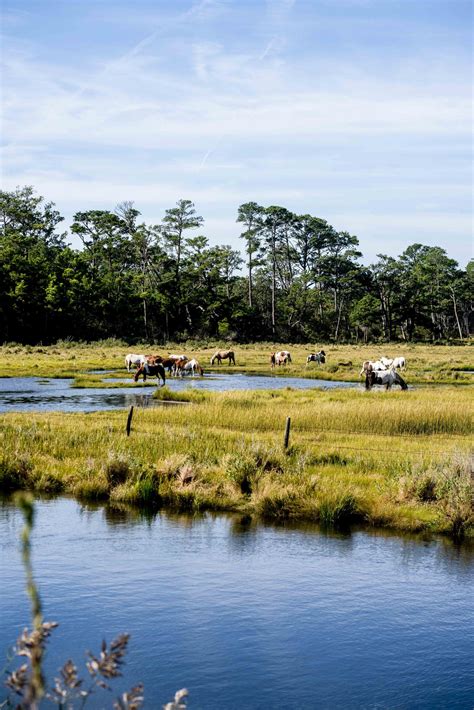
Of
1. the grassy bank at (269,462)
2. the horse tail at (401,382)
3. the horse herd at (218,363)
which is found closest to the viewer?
the grassy bank at (269,462)

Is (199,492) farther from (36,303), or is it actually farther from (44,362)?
Result: (36,303)

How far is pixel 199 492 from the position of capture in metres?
19.7

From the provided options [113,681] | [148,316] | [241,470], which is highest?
[148,316]

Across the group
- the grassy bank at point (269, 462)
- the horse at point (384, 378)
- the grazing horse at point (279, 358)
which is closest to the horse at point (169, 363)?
the grazing horse at point (279, 358)

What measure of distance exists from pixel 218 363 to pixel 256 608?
173 feet

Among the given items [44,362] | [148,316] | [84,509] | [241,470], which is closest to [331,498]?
[241,470]

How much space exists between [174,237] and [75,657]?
91154mm

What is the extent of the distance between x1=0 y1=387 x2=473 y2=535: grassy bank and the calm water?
1.12 metres

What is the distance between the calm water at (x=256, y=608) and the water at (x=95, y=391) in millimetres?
17002

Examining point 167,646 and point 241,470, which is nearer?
point 167,646

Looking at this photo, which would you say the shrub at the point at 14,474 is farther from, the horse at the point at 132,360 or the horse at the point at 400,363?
the horse at the point at 400,363

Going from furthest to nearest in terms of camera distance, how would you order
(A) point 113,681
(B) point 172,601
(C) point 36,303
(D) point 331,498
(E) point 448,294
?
(E) point 448,294, (C) point 36,303, (D) point 331,498, (B) point 172,601, (A) point 113,681

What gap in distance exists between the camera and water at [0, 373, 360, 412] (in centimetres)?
3516

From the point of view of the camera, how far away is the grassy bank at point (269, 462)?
18.7 meters
